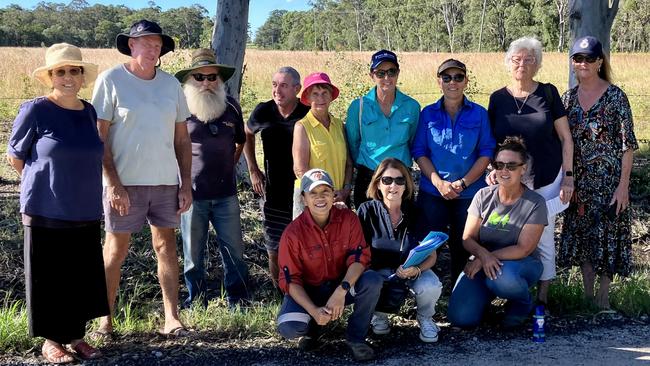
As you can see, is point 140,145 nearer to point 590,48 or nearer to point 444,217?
point 444,217

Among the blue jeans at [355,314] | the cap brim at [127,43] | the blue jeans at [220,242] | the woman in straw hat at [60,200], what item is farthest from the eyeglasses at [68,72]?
the blue jeans at [355,314]

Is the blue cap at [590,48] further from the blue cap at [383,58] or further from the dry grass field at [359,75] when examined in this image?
the dry grass field at [359,75]

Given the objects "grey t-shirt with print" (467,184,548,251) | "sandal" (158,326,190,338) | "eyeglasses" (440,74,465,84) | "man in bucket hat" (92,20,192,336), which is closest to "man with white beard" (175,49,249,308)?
"man in bucket hat" (92,20,192,336)

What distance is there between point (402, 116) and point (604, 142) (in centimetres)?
147

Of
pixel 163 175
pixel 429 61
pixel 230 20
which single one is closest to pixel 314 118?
pixel 163 175

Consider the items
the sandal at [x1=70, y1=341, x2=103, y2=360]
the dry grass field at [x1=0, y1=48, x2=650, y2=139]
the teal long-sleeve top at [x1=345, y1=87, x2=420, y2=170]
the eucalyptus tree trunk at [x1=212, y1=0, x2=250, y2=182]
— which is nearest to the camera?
the sandal at [x1=70, y1=341, x2=103, y2=360]

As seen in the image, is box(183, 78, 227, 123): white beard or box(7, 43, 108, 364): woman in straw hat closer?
box(7, 43, 108, 364): woman in straw hat

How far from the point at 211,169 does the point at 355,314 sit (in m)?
1.52

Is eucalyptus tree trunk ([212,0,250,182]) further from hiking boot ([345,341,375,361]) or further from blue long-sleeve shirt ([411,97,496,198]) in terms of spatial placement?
hiking boot ([345,341,375,361])

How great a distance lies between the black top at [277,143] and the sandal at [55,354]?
1900mm

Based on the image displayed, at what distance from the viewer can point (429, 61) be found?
2500cm

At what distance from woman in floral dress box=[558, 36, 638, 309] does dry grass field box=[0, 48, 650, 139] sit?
5.45 meters

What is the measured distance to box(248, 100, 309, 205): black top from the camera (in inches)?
200

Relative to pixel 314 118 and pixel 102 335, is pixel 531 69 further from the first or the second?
pixel 102 335
